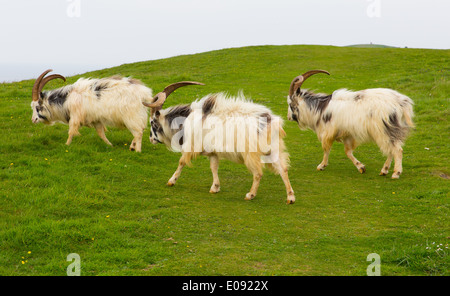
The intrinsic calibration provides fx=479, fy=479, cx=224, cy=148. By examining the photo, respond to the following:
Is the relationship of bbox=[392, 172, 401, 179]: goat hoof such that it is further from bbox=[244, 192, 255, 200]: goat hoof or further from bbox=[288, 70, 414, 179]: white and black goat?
bbox=[244, 192, 255, 200]: goat hoof

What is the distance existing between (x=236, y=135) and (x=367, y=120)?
9.88 ft

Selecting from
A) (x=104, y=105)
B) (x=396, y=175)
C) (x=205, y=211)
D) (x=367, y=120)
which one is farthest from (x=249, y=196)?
(x=104, y=105)

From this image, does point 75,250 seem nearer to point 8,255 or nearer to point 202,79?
point 8,255

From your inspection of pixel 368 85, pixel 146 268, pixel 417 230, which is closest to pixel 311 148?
pixel 417 230

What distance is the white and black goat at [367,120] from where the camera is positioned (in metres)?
9.42

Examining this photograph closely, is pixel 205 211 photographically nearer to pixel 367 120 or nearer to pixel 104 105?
pixel 367 120

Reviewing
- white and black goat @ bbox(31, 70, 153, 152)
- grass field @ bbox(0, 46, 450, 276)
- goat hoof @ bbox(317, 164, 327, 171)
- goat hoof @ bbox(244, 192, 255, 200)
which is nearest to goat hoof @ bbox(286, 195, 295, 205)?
grass field @ bbox(0, 46, 450, 276)

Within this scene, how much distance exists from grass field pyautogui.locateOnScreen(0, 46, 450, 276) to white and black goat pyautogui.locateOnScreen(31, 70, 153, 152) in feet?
1.69

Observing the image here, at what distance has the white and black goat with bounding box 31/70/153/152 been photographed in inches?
419

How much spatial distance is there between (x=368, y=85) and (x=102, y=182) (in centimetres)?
1543

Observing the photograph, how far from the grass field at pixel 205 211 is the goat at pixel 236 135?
66 centimetres

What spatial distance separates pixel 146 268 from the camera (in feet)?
19.0

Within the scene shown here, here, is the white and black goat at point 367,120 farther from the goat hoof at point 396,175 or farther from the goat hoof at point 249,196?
the goat hoof at point 249,196

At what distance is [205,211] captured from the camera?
781 cm
